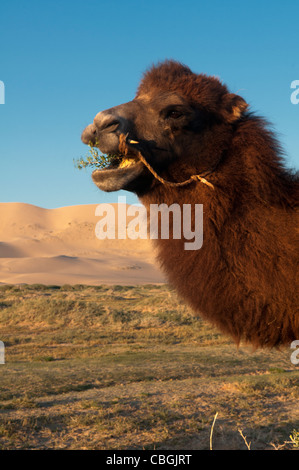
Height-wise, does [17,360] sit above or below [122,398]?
below

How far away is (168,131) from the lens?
424 cm

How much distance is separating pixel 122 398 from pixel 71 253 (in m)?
102

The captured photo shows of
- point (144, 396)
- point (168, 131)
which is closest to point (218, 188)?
point (168, 131)

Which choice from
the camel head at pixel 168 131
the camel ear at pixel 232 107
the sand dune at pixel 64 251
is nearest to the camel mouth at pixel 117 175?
the camel head at pixel 168 131

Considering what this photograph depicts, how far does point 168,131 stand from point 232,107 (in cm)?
61

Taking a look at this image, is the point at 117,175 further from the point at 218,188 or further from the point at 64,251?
the point at 64,251

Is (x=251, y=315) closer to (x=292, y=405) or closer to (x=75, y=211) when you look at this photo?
(x=292, y=405)

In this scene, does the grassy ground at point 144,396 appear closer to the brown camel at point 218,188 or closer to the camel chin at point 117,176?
the brown camel at point 218,188

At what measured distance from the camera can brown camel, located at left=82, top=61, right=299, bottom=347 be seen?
11.8 ft

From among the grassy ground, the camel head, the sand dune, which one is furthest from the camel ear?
the sand dune

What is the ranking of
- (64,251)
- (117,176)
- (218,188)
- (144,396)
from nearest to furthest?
1. (218,188)
2. (117,176)
3. (144,396)
4. (64,251)

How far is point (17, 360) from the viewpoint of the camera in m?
15.9

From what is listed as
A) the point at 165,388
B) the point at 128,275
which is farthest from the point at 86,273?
the point at 165,388
